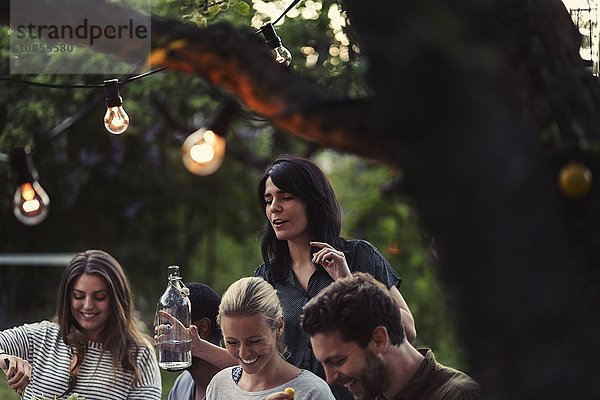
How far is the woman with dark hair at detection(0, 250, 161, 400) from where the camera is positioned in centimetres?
376

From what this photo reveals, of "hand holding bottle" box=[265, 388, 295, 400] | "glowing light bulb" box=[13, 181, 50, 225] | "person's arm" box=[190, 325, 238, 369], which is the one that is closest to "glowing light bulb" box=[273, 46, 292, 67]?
"person's arm" box=[190, 325, 238, 369]

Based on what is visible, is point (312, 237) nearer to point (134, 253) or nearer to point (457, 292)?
point (457, 292)

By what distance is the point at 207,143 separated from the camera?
321 cm

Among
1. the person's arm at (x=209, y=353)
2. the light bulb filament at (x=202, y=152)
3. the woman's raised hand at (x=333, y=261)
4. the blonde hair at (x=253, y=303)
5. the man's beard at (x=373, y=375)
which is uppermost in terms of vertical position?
the light bulb filament at (x=202, y=152)

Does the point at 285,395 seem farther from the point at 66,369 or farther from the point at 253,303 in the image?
the point at 66,369

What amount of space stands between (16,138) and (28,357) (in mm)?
2679

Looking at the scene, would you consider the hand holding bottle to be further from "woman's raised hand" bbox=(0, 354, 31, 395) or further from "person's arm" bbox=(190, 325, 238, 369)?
"woman's raised hand" bbox=(0, 354, 31, 395)

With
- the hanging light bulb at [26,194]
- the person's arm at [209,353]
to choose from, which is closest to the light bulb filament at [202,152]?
the person's arm at [209,353]

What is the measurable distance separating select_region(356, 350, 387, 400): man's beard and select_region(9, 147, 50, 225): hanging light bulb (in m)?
2.45

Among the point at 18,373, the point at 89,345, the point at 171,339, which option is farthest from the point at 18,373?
the point at 171,339

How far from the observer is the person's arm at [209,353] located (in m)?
3.38

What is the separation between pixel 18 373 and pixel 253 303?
1253 mm

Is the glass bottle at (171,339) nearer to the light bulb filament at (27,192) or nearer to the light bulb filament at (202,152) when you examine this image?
the light bulb filament at (202,152)

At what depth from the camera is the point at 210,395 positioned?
3205mm
